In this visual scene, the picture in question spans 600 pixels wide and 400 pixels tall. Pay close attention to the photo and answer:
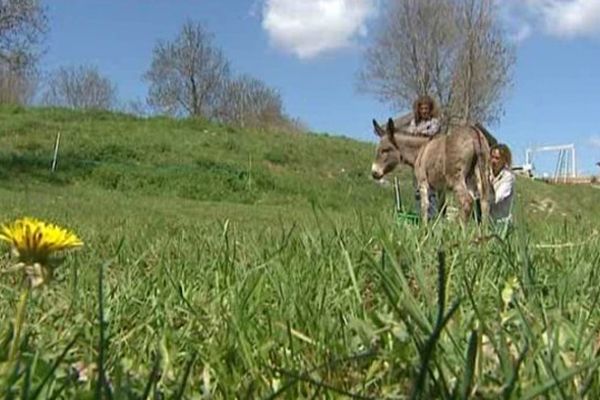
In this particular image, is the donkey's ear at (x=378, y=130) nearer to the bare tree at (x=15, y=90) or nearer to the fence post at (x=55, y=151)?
the fence post at (x=55, y=151)

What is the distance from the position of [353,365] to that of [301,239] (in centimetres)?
119

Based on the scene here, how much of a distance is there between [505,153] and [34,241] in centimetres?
820

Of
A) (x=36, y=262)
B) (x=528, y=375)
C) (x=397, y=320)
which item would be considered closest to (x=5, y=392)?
(x=36, y=262)

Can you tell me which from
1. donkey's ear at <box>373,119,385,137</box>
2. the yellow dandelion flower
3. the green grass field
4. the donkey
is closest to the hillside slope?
donkey's ear at <box>373,119,385,137</box>

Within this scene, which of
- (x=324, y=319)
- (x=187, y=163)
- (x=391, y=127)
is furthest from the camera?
(x=187, y=163)

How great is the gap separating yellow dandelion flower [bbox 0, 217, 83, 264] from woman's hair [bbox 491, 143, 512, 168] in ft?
26.6

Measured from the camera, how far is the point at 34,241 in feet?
3.91

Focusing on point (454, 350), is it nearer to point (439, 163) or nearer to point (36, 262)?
point (36, 262)

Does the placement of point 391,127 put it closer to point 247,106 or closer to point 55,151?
Answer: point 55,151

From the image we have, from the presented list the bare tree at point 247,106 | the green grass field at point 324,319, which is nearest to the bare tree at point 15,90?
the bare tree at point 247,106

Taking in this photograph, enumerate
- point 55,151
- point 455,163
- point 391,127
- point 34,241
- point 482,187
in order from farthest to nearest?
point 55,151 → point 391,127 → point 455,163 → point 482,187 → point 34,241

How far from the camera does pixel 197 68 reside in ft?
189

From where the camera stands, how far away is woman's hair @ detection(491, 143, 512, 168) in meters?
8.80

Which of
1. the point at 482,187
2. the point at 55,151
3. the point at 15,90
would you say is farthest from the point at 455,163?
the point at 15,90
